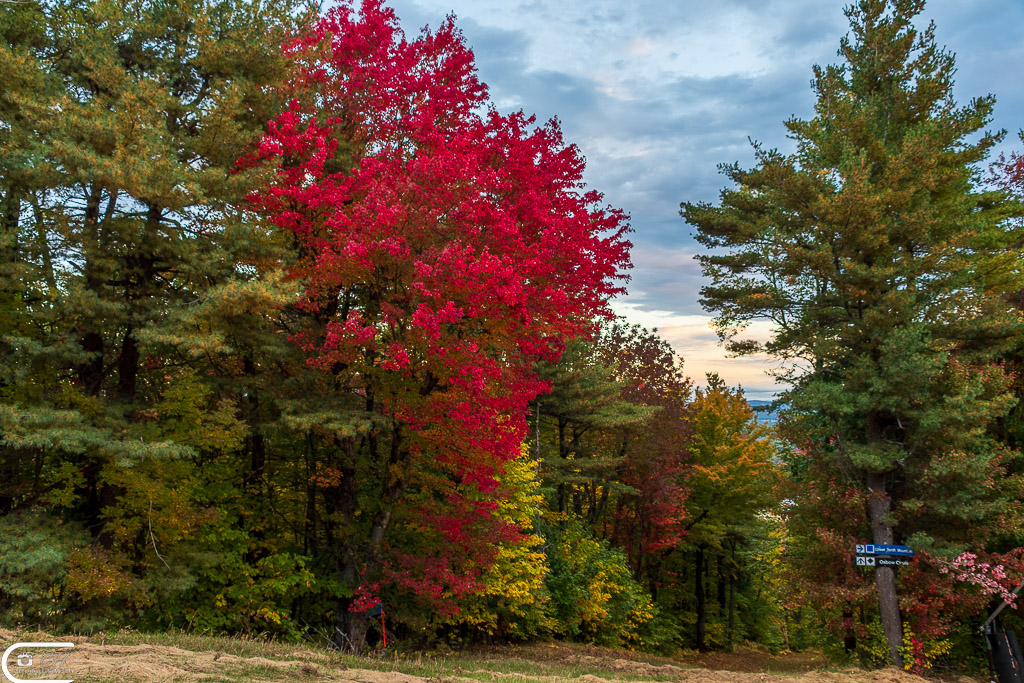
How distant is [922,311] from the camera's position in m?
15.7

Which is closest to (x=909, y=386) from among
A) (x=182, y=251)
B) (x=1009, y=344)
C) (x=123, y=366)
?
(x=1009, y=344)

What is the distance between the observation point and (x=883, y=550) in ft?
47.0

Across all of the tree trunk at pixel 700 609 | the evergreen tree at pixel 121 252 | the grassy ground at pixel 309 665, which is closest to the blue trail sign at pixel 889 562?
the grassy ground at pixel 309 665

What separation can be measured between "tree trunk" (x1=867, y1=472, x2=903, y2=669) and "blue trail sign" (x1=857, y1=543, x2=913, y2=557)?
→ 0.72m

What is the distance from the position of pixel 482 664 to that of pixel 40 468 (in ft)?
31.6

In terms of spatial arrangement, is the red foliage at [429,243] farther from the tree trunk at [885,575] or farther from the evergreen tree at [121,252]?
the tree trunk at [885,575]

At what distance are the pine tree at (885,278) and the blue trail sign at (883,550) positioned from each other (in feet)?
1.51

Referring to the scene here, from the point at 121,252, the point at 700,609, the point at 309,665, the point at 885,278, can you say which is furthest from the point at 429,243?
the point at 700,609

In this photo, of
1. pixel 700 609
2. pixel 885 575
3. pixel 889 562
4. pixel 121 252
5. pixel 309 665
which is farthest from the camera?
pixel 700 609

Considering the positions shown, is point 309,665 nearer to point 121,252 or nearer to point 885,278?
point 121,252

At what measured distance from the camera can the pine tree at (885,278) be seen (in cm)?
1455

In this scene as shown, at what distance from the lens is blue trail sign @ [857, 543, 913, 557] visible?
14.3m

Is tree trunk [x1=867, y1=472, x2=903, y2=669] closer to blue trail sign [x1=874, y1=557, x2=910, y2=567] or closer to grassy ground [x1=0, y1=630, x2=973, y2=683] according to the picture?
blue trail sign [x1=874, y1=557, x2=910, y2=567]

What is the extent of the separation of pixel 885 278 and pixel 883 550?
6301 mm
